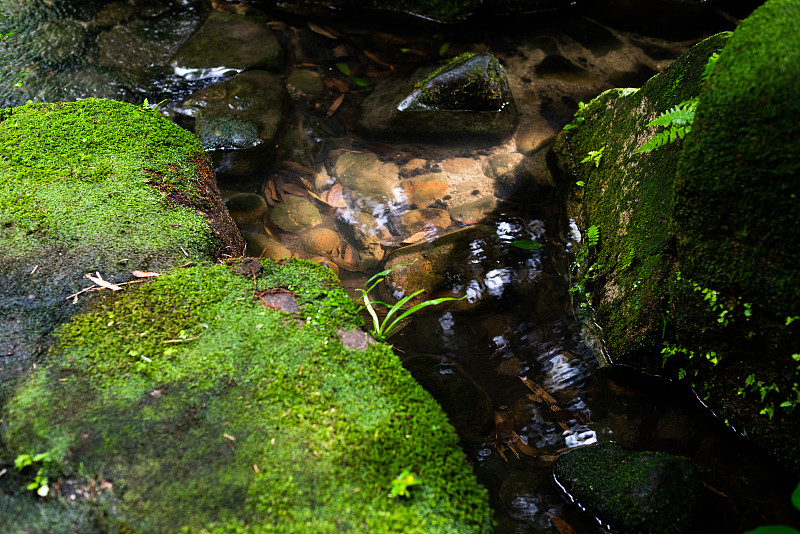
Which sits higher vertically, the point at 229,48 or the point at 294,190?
the point at 229,48

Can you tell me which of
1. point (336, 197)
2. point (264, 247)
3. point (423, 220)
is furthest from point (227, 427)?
point (336, 197)

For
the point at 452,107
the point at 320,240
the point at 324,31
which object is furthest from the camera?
the point at 324,31

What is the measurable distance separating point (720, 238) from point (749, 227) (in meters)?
0.16

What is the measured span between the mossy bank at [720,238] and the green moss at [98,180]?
2.88m

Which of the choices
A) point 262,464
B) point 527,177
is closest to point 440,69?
point 527,177

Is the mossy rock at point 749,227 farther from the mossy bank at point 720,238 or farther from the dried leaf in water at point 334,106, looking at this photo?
the dried leaf in water at point 334,106

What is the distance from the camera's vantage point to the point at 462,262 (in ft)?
13.8

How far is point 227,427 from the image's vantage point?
86.7 inches

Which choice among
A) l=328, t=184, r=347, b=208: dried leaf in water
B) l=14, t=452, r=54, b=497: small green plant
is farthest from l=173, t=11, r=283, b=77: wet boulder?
l=14, t=452, r=54, b=497: small green plant

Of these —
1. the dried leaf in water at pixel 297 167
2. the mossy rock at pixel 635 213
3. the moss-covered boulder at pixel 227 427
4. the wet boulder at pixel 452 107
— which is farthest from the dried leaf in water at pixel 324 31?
the moss-covered boulder at pixel 227 427

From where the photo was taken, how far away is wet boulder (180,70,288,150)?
514 cm

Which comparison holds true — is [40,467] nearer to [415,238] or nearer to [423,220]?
[415,238]

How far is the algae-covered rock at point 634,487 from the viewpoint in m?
2.60

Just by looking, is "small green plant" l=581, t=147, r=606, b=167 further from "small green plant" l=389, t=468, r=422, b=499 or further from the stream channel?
"small green plant" l=389, t=468, r=422, b=499
